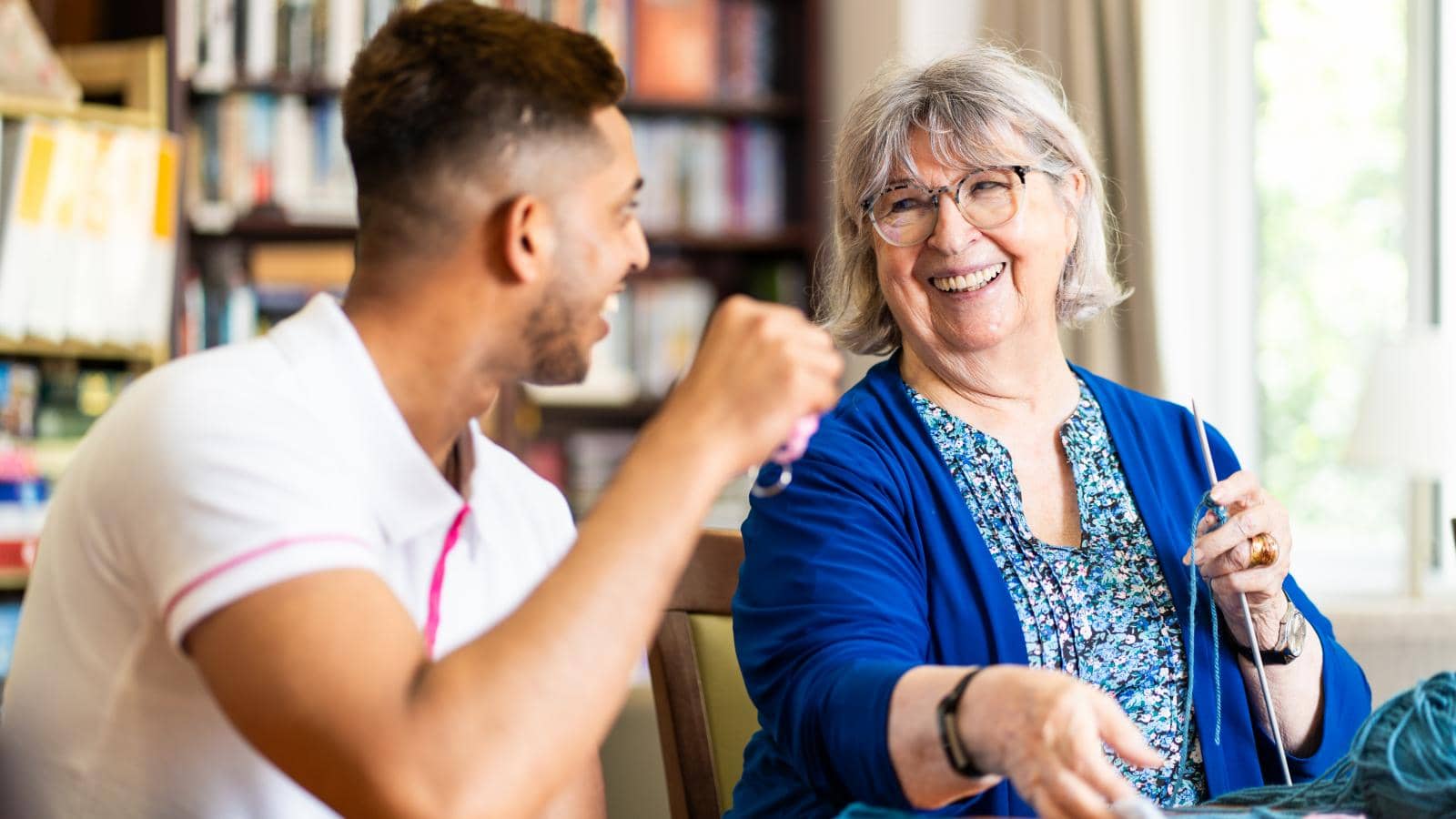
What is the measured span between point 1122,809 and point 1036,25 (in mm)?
2965

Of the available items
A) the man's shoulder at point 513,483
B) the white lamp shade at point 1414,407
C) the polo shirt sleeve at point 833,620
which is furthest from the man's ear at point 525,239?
the white lamp shade at point 1414,407

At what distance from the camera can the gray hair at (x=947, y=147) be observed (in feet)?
5.40

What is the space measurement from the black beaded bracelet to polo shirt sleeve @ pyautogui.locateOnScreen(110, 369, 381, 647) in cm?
44

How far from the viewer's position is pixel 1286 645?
4.88 feet

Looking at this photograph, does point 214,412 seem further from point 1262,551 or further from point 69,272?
point 69,272

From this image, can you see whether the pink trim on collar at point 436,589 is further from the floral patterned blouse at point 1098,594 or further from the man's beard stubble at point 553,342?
the floral patterned blouse at point 1098,594

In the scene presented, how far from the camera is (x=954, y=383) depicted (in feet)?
5.44

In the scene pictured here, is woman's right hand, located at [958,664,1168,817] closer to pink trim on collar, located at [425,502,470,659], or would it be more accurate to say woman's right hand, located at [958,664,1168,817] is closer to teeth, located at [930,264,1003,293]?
pink trim on collar, located at [425,502,470,659]

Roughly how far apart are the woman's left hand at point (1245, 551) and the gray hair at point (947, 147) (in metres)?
0.45

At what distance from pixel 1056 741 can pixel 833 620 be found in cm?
34

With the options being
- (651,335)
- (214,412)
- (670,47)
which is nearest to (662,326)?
(651,335)

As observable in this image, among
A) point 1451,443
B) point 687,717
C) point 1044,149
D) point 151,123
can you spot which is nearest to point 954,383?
point 1044,149

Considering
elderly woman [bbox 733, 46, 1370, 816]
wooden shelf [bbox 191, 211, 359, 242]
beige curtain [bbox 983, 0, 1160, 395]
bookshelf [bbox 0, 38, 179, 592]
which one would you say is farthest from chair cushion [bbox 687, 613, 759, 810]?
wooden shelf [bbox 191, 211, 359, 242]

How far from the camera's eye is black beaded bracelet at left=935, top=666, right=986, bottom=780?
1.09m
